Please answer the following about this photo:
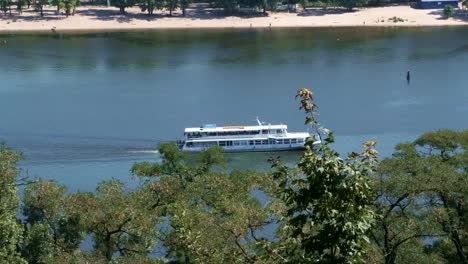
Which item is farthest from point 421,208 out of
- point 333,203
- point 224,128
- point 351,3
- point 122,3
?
point 122,3

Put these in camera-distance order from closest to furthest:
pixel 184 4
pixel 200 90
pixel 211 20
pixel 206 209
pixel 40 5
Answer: pixel 206 209
pixel 200 90
pixel 211 20
pixel 40 5
pixel 184 4

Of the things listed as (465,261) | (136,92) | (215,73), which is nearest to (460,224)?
(465,261)

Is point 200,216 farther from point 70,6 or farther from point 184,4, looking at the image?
point 70,6

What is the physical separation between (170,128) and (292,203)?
112 ft

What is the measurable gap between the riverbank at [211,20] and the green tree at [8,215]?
2750 inches

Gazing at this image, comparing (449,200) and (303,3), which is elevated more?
(303,3)

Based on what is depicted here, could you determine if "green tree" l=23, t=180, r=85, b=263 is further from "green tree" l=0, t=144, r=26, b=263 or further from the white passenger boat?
the white passenger boat

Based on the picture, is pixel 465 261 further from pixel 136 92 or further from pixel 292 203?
pixel 136 92

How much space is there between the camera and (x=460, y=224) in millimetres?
18516

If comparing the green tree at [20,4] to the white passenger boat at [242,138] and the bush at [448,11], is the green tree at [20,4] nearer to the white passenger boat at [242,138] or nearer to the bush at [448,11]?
the bush at [448,11]

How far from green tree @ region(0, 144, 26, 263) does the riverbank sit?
6984 cm

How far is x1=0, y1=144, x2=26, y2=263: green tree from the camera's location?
1535 cm

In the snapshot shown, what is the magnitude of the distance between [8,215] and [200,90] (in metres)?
35.9

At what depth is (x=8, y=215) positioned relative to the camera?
15.7 metres
